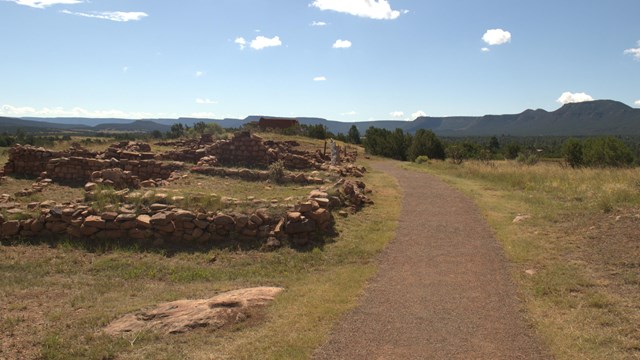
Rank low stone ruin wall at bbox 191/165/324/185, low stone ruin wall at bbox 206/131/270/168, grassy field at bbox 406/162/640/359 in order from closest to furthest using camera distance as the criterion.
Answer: grassy field at bbox 406/162/640/359 → low stone ruin wall at bbox 191/165/324/185 → low stone ruin wall at bbox 206/131/270/168

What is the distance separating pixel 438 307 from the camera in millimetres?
6926

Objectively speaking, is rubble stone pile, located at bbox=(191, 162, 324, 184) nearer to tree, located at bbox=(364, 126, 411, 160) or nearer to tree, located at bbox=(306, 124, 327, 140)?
tree, located at bbox=(364, 126, 411, 160)

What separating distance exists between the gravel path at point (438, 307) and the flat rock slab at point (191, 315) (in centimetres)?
148

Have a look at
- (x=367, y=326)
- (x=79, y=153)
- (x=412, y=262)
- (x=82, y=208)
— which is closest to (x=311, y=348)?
(x=367, y=326)

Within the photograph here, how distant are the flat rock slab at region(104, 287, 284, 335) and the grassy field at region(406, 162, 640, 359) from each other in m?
4.18

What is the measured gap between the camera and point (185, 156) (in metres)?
23.4

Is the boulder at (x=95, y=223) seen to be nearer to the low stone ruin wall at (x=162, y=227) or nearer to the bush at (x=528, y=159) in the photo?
the low stone ruin wall at (x=162, y=227)

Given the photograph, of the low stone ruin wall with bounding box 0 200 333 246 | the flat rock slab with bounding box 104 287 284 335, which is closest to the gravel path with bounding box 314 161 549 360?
the flat rock slab with bounding box 104 287 284 335

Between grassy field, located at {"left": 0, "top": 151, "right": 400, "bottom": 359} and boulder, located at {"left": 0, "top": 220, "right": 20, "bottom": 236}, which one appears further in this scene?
boulder, located at {"left": 0, "top": 220, "right": 20, "bottom": 236}

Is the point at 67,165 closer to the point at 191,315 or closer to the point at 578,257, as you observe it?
the point at 191,315

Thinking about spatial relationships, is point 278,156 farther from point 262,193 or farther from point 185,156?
point 262,193

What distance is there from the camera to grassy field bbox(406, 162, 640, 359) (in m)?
5.85

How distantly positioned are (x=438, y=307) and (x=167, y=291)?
4.58m

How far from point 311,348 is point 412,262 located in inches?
165
